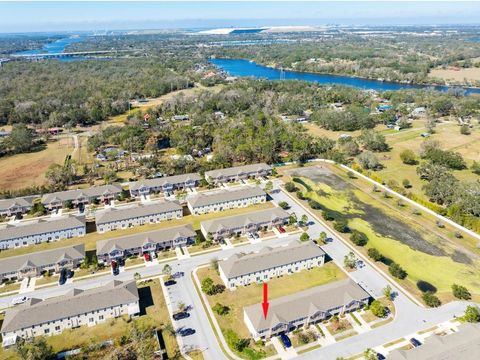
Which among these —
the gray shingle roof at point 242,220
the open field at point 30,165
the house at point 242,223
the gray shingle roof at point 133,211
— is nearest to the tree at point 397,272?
the house at point 242,223

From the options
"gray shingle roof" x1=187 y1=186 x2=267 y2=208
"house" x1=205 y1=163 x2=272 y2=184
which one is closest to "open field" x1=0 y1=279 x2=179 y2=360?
"gray shingle roof" x1=187 y1=186 x2=267 y2=208

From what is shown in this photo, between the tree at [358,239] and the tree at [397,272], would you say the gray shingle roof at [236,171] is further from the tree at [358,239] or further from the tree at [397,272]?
the tree at [397,272]

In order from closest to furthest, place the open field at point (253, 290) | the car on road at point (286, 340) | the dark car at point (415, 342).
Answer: the dark car at point (415, 342)
the car on road at point (286, 340)
the open field at point (253, 290)

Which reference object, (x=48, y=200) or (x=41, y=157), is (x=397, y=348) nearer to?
(x=48, y=200)

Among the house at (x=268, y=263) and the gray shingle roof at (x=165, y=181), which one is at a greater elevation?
the gray shingle roof at (x=165, y=181)

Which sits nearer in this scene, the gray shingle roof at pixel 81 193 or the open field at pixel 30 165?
the gray shingle roof at pixel 81 193

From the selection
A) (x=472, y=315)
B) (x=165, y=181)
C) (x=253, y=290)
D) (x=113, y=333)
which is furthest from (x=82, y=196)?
(x=472, y=315)
